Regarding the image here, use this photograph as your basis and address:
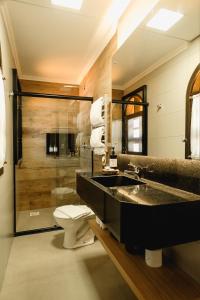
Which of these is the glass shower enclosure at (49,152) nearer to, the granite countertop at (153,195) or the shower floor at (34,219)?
the shower floor at (34,219)

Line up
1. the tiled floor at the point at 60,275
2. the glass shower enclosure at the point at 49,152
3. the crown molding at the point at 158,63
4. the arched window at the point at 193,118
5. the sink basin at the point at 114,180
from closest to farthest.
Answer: the arched window at the point at 193,118
the crown molding at the point at 158,63
the tiled floor at the point at 60,275
the sink basin at the point at 114,180
the glass shower enclosure at the point at 49,152

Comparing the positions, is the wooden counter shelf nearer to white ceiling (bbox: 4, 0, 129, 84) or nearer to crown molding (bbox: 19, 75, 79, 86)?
white ceiling (bbox: 4, 0, 129, 84)

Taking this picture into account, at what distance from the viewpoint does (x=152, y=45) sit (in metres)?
1.62

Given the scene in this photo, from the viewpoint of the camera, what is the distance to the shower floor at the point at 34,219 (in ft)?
9.71

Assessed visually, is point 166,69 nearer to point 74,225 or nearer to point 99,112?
point 99,112

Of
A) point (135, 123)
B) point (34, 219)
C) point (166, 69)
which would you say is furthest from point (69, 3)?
point (34, 219)

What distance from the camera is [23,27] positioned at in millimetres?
2252

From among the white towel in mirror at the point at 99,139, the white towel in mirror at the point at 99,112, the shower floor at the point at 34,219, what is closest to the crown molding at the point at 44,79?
the white towel in mirror at the point at 99,112

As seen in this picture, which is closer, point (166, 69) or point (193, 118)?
point (193, 118)

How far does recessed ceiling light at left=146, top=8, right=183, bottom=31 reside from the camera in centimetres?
136

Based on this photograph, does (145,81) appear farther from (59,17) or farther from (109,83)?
(59,17)

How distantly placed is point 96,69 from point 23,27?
1.09 metres

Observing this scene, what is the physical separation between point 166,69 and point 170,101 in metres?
0.25

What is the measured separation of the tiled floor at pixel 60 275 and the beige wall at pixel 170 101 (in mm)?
1248
